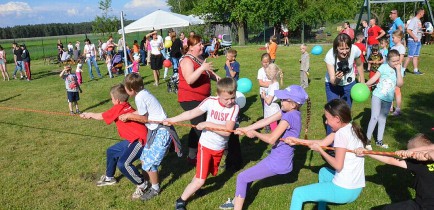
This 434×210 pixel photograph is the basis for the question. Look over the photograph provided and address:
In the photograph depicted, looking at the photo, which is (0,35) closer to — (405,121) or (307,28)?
(307,28)

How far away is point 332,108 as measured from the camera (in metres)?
3.57

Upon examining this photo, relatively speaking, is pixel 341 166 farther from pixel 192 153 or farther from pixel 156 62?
pixel 156 62

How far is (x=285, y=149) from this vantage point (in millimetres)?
3920

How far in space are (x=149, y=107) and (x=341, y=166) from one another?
2548 millimetres

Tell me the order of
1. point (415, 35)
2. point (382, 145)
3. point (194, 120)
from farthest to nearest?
point (415, 35)
point (382, 145)
point (194, 120)

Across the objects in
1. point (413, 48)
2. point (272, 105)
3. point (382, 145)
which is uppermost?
point (413, 48)

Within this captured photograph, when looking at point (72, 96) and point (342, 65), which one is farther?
point (72, 96)

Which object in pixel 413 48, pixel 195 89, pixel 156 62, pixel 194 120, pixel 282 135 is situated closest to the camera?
pixel 282 135

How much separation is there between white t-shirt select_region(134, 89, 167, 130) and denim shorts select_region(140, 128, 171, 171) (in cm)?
14

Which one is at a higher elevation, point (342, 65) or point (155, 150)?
point (342, 65)

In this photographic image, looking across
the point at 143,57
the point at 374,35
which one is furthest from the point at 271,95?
the point at 143,57

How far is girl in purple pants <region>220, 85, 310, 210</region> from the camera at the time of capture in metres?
3.81

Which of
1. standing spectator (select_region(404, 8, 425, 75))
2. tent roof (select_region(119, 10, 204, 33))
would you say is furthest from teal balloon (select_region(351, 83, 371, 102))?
tent roof (select_region(119, 10, 204, 33))

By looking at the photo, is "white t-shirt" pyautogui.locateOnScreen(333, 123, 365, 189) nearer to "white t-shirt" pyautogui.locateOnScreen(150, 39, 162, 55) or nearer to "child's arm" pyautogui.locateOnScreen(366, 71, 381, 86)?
"child's arm" pyautogui.locateOnScreen(366, 71, 381, 86)
